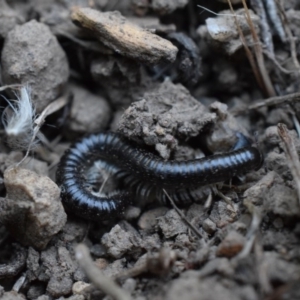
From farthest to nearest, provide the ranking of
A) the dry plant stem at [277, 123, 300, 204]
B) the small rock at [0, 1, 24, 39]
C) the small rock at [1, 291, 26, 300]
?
the small rock at [0, 1, 24, 39], the small rock at [1, 291, 26, 300], the dry plant stem at [277, 123, 300, 204]

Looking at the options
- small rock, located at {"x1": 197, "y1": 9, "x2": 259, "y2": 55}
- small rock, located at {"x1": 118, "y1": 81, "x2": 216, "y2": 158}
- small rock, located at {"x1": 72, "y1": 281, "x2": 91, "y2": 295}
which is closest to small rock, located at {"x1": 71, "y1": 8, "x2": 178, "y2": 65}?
small rock, located at {"x1": 118, "y1": 81, "x2": 216, "y2": 158}

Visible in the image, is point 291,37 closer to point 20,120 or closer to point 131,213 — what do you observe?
point 131,213

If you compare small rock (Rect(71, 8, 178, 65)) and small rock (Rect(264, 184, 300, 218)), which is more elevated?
small rock (Rect(71, 8, 178, 65))

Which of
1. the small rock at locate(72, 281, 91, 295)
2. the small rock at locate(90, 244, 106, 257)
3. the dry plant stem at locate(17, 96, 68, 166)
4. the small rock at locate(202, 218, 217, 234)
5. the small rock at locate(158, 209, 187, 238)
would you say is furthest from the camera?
the dry plant stem at locate(17, 96, 68, 166)

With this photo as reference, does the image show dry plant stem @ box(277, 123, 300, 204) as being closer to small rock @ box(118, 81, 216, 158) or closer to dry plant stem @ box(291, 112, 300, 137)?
dry plant stem @ box(291, 112, 300, 137)

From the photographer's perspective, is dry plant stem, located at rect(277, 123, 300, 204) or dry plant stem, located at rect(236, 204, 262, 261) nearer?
dry plant stem, located at rect(236, 204, 262, 261)

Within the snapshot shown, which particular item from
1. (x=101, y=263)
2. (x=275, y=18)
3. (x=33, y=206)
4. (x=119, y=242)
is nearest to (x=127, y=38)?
(x=275, y=18)

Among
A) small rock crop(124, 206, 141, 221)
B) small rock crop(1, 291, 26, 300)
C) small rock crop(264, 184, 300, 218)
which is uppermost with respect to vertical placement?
small rock crop(264, 184, 300, 218)
